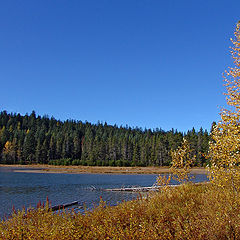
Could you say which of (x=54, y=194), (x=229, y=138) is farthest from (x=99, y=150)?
(x=229, y=138)

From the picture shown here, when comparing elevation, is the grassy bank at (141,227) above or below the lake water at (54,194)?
above

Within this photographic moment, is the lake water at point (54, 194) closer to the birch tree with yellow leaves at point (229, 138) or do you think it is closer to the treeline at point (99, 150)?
the birch tree with yellow leaves at point (229, 138)

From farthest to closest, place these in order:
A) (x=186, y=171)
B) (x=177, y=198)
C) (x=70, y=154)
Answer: (x=70, y=154) < (x=186, y=171) < (x=177, y=198)

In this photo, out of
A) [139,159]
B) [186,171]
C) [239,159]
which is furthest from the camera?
[139,159]

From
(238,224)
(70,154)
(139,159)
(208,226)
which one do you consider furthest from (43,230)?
(70,154)

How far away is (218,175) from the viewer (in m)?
9.25

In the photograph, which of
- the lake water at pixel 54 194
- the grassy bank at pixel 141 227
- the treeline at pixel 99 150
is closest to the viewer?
the grassy bank at pixel 141 227

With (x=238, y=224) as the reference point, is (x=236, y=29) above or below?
above

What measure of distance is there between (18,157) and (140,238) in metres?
138

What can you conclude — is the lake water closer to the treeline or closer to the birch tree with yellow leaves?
the birch tree with yellow leaves

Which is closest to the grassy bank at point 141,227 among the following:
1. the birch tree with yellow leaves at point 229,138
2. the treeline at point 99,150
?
the birch tree with yellow leaves at point 229,138

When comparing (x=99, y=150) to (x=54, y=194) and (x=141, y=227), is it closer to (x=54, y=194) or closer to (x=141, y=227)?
(x=54, y=194)

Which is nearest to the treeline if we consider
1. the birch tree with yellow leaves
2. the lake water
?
the lake water

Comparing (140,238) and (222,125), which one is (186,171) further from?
(140,238)
